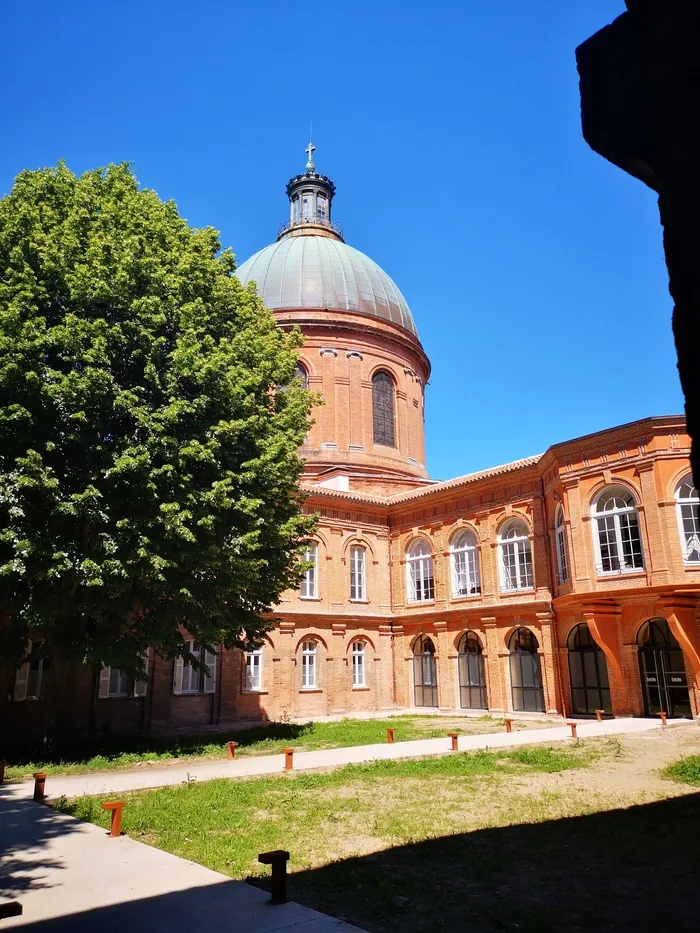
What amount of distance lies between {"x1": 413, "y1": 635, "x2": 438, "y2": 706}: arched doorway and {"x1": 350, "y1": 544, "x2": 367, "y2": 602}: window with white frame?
9.60 ft

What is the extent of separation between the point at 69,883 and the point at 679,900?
18.9 feet

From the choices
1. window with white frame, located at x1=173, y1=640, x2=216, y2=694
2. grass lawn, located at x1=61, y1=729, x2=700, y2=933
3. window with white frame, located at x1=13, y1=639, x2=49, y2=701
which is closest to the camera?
grass lawn, located at x1=61, y1=729, x2=700, y2=933

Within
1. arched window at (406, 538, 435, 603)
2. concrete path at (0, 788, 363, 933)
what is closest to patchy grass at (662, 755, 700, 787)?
concrete path at (0, 788, 363, 933)

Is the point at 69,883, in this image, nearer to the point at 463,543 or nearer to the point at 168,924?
the point at 168,924

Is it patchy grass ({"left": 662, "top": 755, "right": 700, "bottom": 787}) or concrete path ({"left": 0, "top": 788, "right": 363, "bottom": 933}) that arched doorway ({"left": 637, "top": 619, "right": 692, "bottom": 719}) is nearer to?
patchy grass ({"left": 662, "top": 755, "right": 700, "bottom": 787})

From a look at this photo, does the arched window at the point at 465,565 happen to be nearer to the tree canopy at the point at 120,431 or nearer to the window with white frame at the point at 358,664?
the window with white frame at the point at 358,664

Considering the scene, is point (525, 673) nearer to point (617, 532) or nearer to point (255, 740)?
point (617, 532)

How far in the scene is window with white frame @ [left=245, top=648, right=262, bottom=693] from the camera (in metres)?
24.8

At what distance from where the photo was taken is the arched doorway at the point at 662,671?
67.9 ft

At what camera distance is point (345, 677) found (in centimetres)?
2714

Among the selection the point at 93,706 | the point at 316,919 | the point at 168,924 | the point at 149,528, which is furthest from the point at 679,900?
the point at 93,706

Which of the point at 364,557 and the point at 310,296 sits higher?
the point at 310,296

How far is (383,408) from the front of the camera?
33.9m

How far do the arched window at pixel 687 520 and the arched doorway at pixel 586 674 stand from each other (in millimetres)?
Answer: 4355
